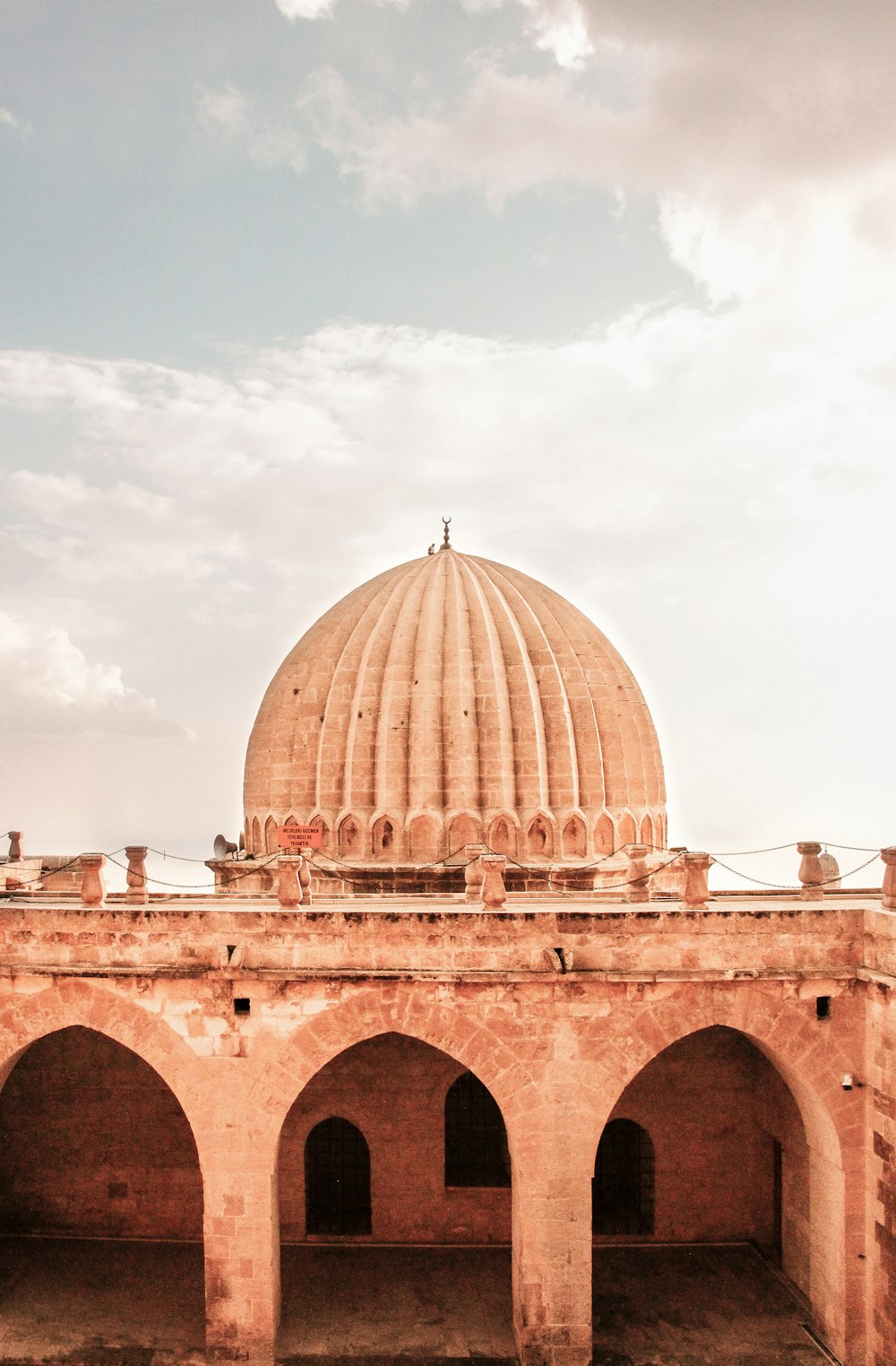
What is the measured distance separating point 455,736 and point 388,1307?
733 cm

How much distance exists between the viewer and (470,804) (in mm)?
14641

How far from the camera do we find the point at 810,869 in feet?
42.0

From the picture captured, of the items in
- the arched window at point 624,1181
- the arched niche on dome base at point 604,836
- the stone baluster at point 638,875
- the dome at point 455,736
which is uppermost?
the dome at point 455,736

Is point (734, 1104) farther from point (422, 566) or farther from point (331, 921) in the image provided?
point (422, 566)

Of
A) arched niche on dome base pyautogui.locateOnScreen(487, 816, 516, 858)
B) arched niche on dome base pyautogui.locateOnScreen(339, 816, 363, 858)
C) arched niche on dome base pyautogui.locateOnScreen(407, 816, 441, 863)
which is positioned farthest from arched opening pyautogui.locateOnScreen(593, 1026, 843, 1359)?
arched niche on dome base pyautogui.locateOnScreen(339, 816, 363, 858)

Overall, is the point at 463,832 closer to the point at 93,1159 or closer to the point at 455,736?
the point at 455,736

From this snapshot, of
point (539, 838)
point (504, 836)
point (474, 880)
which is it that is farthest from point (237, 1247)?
point (539, 838)

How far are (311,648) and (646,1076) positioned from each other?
27.2 feet

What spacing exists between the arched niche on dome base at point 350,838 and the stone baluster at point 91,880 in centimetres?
357

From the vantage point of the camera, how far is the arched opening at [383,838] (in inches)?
578

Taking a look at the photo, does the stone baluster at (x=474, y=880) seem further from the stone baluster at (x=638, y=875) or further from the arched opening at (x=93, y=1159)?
the arched opening at (x=93, y=1159)

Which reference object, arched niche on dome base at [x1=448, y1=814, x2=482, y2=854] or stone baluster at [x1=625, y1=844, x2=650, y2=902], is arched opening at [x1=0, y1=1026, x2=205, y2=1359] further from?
stone baluster at [x1=625, y1=844, x2=650, y2=902]

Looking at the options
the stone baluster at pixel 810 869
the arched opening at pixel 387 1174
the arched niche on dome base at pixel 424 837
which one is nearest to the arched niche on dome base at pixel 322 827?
the arched niche on dome base at pixel 424 837

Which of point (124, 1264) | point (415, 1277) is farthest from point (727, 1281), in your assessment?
point (124, 1264)
